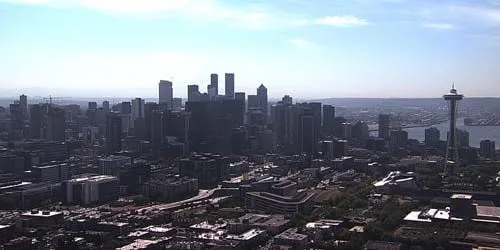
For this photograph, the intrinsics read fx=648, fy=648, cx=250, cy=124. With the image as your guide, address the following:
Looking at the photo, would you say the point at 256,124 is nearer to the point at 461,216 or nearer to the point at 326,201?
the point at 326,201

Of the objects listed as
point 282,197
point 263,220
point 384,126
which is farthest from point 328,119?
point 263,220

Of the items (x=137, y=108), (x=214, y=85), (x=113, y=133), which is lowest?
(x=113, y=133)

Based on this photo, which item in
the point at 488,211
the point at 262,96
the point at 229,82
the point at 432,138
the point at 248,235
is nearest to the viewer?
the point at 248,235

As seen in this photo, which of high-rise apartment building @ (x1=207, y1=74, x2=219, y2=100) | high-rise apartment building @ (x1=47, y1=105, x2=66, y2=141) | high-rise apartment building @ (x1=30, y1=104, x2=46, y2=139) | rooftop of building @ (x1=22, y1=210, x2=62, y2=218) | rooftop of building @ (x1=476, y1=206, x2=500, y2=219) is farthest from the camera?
high-rise apartment building @ (x1=207, y1=74, x2=219, y2=100)

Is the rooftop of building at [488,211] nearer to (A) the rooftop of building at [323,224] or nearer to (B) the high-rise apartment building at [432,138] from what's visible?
(A) the rooftop of building at [323,224]

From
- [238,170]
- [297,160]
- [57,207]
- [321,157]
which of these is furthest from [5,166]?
[321,157]

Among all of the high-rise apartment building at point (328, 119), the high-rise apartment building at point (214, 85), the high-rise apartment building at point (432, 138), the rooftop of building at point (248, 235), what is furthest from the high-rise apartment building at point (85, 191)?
the high-rise apartment building at point (214, 85)

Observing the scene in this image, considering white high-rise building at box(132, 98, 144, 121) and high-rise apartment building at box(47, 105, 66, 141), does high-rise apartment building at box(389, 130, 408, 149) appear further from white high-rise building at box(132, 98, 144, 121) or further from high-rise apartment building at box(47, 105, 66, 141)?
high-rise apartment building at box(47, 105, 66, 141)

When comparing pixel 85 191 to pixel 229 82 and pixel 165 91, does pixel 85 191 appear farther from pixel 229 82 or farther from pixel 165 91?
pixel 165 91

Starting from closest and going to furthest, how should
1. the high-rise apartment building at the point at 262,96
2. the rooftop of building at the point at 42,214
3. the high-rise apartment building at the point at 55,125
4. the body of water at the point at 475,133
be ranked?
the rooftop of building at the point at 42,214
the high-rise apartment building at the point at 55,125
the body of water at the point at 475,133
the high-rise apartment building at the point at 262,96

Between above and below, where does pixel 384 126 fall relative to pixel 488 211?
above

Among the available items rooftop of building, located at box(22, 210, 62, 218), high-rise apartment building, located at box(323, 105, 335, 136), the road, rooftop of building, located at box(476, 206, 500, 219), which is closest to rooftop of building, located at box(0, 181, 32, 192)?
rooftop of building, located at box(22, 210, 62, 218)
